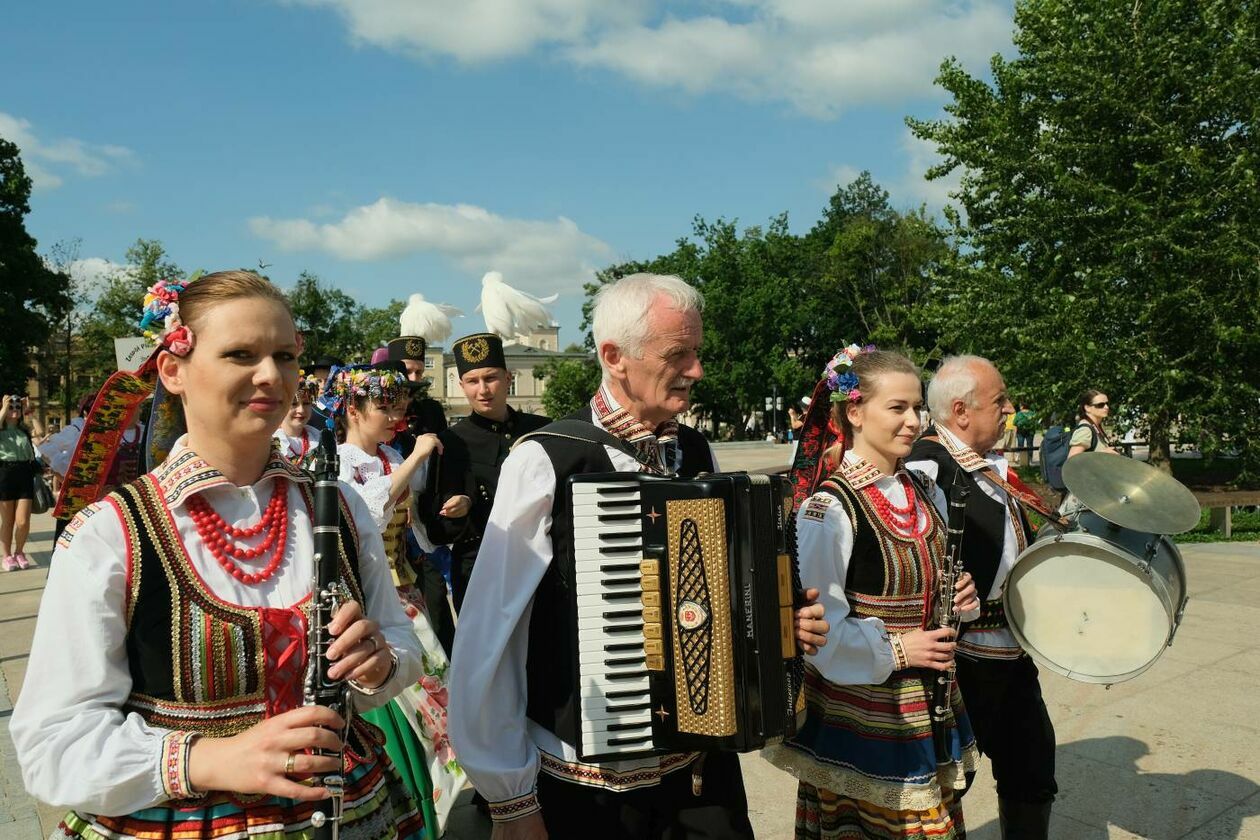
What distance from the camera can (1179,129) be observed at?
15.6m

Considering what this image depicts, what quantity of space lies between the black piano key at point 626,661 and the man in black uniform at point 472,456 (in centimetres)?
258

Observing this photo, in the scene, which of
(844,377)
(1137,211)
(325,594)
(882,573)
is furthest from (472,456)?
(1137,211)

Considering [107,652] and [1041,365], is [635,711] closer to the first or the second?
[107,652]

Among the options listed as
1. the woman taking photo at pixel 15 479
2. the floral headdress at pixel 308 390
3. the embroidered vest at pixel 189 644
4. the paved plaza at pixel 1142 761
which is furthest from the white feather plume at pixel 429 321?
the woman taking photo at pixel 15 479

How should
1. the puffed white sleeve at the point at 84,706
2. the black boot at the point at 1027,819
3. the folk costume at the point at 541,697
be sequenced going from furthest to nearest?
the black boot at the point at 1027,819 → the folk costume at the point at 541,697 → the puffed white sleeve at the point at 84,706

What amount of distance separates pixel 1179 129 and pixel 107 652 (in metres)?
18.1

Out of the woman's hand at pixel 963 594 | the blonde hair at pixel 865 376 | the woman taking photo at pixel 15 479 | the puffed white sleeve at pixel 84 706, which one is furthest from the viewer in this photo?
the woman taking photo at pixel 15 479

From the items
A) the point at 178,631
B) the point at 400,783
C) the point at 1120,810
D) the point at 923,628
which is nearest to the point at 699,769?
the point at 400,783

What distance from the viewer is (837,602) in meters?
2.97

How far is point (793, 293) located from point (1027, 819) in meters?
54.7

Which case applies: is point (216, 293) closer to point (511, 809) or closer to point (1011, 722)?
point (511, 809)

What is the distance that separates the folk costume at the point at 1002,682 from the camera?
3.59m

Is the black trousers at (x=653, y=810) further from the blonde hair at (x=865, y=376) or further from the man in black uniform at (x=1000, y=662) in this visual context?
the man in black uniform at (x=1000, y=662)

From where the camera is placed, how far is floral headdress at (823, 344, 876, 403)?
3.39m
